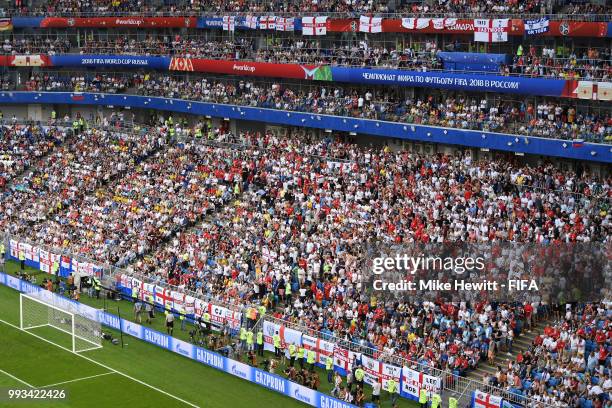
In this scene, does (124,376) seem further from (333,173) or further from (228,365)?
(333,173)

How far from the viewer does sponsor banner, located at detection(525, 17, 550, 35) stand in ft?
172

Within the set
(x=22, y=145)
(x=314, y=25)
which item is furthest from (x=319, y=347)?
(x=22, y=145)

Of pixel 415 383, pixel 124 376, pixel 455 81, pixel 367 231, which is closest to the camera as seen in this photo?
pixel 415 383

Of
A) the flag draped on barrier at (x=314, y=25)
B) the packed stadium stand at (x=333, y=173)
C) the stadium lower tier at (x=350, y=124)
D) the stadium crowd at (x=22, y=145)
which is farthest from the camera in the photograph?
the stadium crowd at (x=22, y=145)

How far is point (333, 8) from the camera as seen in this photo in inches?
2537

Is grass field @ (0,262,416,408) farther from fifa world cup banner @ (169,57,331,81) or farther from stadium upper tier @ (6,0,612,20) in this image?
stadium upper tier @ (6,0,612,20)

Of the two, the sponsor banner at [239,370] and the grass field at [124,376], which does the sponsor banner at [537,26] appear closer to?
the grass field at [124,376]

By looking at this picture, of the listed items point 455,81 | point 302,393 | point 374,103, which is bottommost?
point 302,393

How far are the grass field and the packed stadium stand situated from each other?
1.37 m

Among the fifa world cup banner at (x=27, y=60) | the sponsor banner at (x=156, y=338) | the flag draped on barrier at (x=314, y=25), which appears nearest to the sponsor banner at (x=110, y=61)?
the fifa world cup banner at (x=27, y=60)

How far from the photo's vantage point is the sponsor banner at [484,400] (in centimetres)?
3690

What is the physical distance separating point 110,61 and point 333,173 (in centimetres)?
2671

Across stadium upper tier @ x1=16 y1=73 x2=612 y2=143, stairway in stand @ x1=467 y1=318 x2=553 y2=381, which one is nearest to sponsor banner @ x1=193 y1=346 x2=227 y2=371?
stairway in stand @ x1=467 y1=318 x2=553 y2=381

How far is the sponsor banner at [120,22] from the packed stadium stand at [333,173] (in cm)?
23
